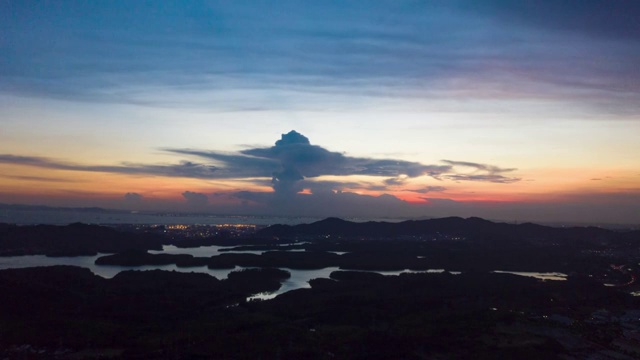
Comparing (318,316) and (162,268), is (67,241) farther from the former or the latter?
(318,316)

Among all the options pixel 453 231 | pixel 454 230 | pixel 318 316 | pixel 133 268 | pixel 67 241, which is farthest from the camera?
pixel 454 230

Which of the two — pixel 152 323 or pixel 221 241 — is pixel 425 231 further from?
pixel 152 323

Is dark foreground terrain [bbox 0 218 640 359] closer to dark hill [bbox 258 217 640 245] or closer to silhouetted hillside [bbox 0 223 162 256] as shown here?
silhouetted hillside [bbox 0 223 162 256]

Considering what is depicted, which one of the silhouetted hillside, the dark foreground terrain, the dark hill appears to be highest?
the dark hill

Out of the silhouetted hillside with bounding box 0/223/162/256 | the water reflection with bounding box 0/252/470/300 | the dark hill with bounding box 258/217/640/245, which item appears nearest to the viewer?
the water reflection with bounding box 0/252/470/300

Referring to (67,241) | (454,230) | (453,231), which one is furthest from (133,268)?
(454,230)

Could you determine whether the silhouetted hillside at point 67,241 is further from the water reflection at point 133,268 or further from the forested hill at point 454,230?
the forested hill at point 454,230

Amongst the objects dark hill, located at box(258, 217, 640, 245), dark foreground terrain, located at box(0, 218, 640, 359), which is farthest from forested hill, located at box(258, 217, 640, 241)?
dark foreground terrain, located at box(0, 218, 640, 359)

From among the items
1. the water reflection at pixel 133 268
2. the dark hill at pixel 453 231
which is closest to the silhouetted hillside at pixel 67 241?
the water reflection at pixel 133 268
